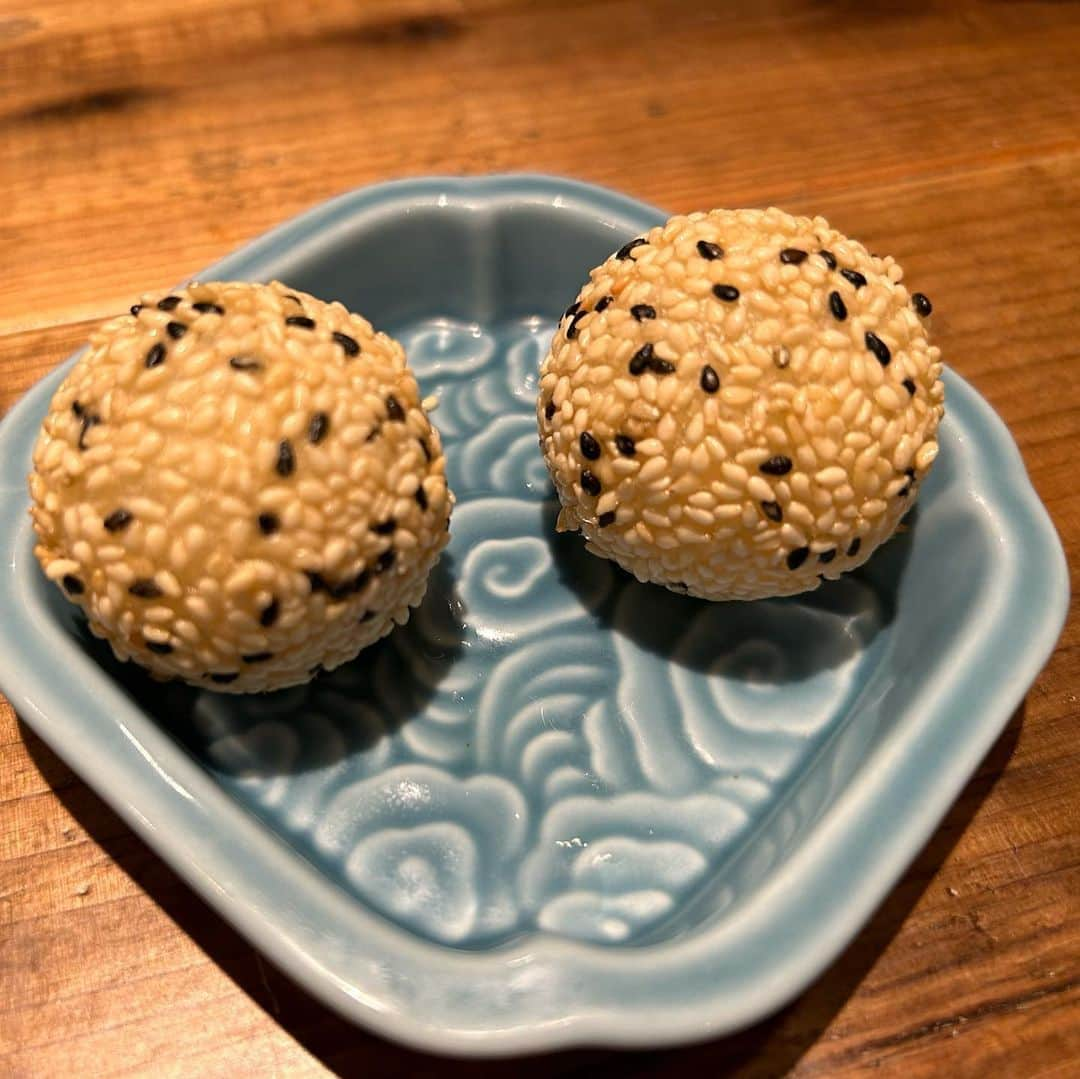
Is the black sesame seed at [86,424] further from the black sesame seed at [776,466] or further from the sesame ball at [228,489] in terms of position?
the black sesame seed at [776,466]

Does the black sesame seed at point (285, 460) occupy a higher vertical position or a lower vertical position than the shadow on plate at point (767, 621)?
higher

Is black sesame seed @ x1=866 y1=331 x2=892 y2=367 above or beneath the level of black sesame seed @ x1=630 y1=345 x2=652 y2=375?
above

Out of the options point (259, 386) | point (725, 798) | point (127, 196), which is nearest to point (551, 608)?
point (725, 798)

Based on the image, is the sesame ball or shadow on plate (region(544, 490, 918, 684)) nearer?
the sesame ball

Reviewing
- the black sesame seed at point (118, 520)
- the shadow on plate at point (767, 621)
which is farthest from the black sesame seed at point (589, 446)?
the black sesame seed at point (118, 520)

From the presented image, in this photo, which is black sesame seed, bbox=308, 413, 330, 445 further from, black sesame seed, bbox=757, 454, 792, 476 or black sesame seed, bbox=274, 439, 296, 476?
black sesame seed, bbox=757, 454, 792, 476

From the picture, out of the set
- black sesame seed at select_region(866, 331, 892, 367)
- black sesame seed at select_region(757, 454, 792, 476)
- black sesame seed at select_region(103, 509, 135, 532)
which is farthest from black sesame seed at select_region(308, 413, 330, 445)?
black sesame seed at select_region(866, 331, 892, 367)

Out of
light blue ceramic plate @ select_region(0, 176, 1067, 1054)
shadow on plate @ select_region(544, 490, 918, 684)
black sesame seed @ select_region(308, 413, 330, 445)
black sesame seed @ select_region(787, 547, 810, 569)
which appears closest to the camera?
light blue ceramic plate @ select_region(0, 176, 1067, 1054)
